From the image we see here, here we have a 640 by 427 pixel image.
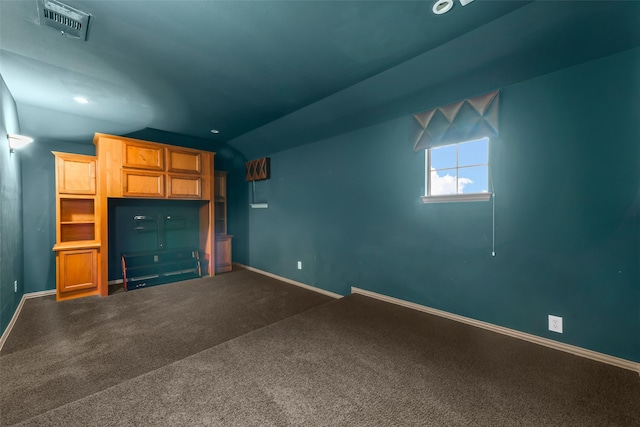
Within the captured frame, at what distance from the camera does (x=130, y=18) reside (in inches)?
70.8

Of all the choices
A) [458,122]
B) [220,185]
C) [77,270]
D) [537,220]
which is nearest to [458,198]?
[537,220]

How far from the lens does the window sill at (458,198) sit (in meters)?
2.44

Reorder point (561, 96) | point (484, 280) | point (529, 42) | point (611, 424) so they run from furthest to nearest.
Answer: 1. point (484, 280)
2. point (561, 96)
3. point (529, 42)
4. point (611, 424)

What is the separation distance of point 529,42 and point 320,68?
5.57 feet

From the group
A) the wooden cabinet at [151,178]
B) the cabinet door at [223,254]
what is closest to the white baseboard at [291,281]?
the cabinet door at [223,254]

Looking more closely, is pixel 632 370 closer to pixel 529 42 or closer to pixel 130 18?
pixel 529 42

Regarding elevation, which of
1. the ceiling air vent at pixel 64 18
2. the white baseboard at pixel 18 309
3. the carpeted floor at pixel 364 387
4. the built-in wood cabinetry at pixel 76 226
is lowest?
the white baseboard at pixel 18 309

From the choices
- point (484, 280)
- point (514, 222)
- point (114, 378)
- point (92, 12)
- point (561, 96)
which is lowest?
point (114, 378)

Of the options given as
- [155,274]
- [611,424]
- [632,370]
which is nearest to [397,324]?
[611,424]

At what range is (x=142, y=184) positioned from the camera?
4.00 meters

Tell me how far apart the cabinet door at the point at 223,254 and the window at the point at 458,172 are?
399 centimetres

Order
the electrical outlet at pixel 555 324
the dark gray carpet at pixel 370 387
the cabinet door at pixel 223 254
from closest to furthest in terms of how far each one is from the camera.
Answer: the dark gray carpet at pixel 370 387, the electrical outlet at pixel 555 324, the cabinet door at pixel 223 254

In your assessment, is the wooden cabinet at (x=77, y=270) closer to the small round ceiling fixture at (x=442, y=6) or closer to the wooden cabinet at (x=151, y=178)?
the wooden cabinet at (x=151, y=178)

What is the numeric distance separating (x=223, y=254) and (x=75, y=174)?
8.63 feet
